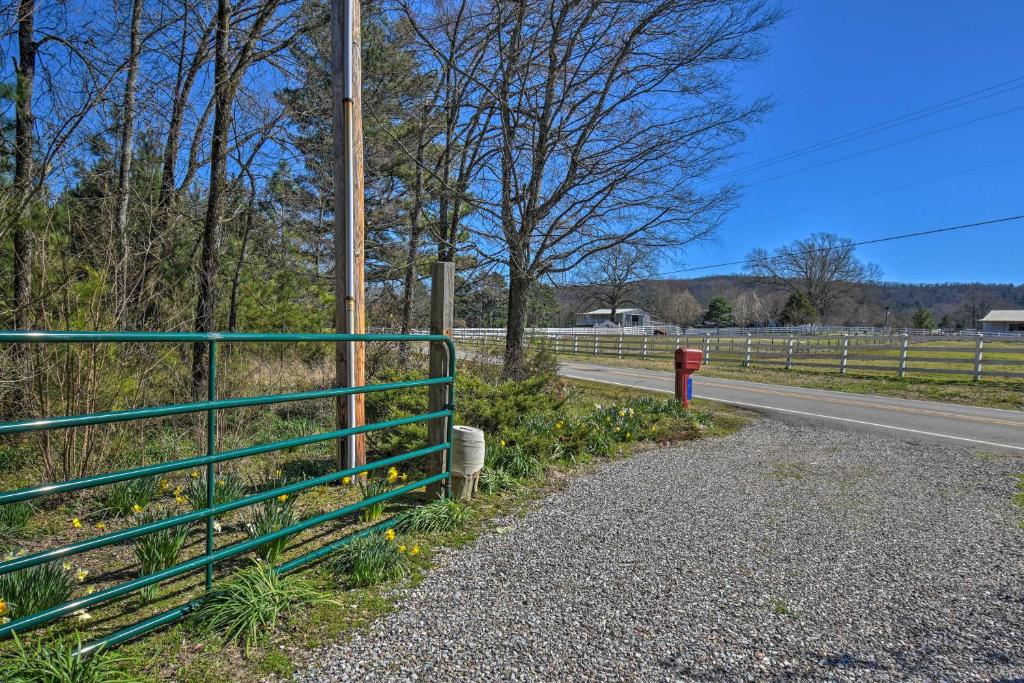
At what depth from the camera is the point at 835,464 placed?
644 centimetres

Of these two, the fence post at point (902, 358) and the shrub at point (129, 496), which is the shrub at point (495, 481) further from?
the fence post at point (902, 358)

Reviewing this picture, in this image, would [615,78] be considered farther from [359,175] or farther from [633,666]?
[633,666]

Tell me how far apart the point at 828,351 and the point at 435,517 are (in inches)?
827

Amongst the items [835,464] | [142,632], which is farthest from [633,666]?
[835,464]

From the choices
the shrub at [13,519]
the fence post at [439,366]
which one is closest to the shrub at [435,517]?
the fence post at [439,366]

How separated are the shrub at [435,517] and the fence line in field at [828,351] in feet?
21.2

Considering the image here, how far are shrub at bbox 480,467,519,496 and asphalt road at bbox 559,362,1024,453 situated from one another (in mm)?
6414

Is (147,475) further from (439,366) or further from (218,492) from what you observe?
(439,366)

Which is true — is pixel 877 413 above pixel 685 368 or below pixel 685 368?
below

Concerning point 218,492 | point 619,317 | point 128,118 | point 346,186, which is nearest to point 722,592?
point 218,492

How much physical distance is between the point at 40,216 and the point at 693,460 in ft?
23.0

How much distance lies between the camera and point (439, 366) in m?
4.50

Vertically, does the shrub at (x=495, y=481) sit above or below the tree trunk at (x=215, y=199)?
below

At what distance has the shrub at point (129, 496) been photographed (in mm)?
4293
